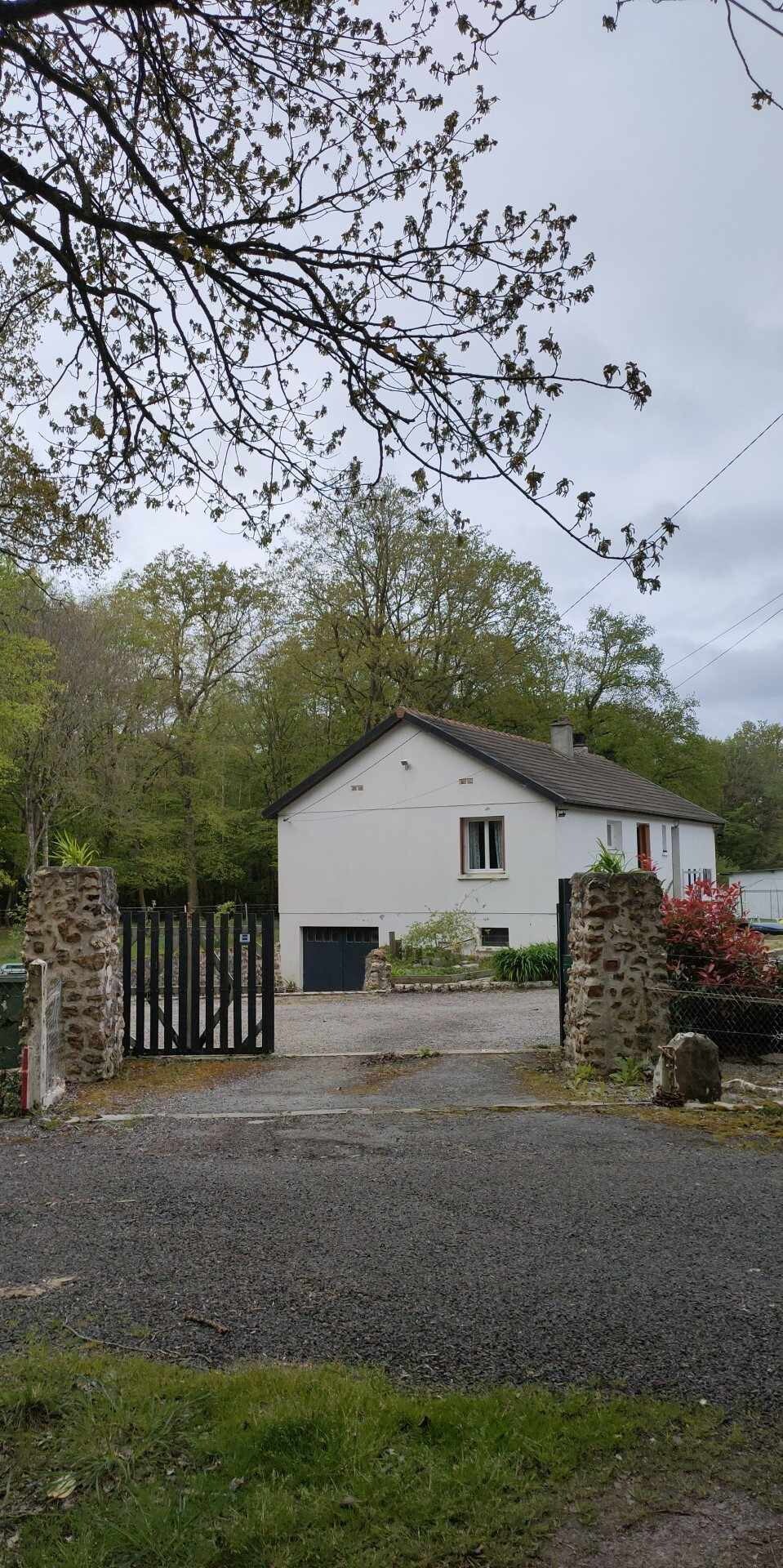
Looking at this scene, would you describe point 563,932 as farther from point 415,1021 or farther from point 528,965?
point 528,965

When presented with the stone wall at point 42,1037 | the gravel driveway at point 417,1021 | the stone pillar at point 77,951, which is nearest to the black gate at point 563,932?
the gravel driveway at point 417,1021

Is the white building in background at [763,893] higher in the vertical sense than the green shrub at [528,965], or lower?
higher

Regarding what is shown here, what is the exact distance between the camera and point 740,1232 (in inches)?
203

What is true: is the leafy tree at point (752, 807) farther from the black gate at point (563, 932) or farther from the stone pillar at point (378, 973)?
the black gate at point (563, 932)

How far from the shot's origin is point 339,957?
91.1 feet

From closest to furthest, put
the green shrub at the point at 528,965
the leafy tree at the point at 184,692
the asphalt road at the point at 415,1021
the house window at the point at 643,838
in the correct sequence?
the asphalt road at the point at 415,1021
the green shrub at the point at 528,965
the house window at the point at 643,838
the leafy tree at the point at 184,692

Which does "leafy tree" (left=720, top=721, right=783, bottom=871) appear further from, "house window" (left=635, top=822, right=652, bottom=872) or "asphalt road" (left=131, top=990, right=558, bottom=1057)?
"asphalt road" (left=131, top=990, right=558, bottom=1057)

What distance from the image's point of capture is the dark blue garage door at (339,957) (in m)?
27.4

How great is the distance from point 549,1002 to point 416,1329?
45.4ft

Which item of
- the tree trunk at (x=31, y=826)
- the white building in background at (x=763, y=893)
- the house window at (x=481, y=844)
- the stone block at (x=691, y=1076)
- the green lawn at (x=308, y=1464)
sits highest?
the tree trunk at (x=31, y=826)

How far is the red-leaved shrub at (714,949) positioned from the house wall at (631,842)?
8769 millimetres

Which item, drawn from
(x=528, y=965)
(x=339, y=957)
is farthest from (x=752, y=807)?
(x=528, y=965)

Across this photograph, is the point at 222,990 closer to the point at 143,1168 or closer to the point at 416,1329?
the point at 143,1168

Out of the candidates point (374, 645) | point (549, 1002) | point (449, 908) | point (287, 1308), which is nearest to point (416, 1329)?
point (287, 1308)
